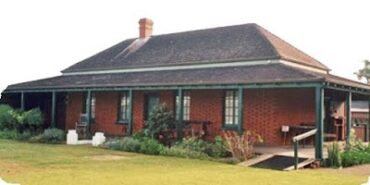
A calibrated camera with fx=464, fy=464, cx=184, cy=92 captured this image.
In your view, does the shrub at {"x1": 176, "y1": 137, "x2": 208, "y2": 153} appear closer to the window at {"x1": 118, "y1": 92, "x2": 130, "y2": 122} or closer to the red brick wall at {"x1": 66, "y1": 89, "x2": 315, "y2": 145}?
the red brick wall at {"x1": 66, "y1": 89, "x2": 315, "y2": 145}

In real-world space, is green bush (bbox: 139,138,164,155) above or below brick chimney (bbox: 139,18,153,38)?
below

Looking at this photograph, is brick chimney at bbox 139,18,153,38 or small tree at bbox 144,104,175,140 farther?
brick chimney at bbox 139,18,153,38

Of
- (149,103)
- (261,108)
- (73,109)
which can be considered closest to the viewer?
(261,108)

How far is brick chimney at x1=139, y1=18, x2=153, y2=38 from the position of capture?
2850 centimetres

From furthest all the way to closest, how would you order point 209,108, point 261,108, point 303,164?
point 209,108 < point 261,108 < point 303,164

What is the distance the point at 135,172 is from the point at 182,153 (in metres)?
4.41

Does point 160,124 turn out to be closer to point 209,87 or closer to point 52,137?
point 209,87

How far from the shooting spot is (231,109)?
Result: 1892 cm

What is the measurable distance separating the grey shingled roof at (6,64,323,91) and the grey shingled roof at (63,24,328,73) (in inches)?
28.4

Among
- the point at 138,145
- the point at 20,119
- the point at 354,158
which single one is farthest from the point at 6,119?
the point at 354,158

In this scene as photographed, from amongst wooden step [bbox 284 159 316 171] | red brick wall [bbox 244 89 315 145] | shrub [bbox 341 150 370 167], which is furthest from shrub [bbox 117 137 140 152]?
shrub [bbox 341 150 370 167]

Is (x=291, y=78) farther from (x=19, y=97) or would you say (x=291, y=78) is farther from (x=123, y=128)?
(x=19, y=97)

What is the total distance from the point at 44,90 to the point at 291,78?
14.2 meters

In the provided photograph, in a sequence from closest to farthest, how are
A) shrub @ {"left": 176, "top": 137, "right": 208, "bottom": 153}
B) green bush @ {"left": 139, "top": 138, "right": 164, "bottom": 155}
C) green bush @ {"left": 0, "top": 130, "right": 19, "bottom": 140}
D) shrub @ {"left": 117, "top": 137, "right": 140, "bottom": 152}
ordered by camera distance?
shrub @ {"left": 176, "top": 137, "right": 208, "bottom": 153}
green bush @ {"left": 139, "top": 138, "right": 164, "bottom": 155}
shrub @ {"left": 117, "top": 137, "right": 140, "bottom": 152}
green bush @ {"left": 0, "top": 130, "right": 19, "bottom": 140}
